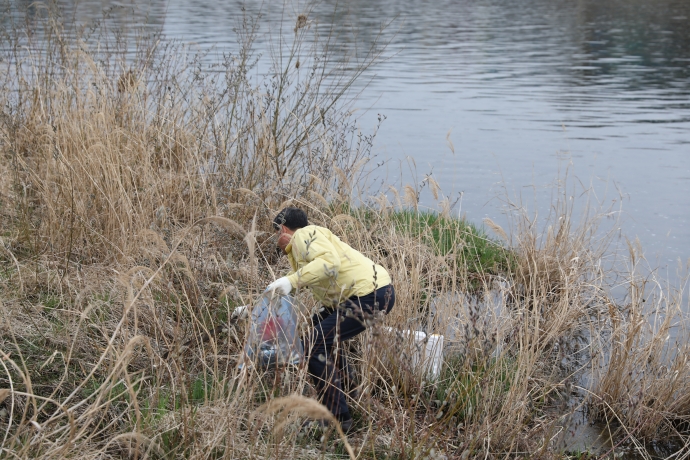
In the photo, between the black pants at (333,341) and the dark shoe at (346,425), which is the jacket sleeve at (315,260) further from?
the dark shoe at (346,425)

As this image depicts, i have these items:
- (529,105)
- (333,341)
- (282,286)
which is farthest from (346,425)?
(529,105)

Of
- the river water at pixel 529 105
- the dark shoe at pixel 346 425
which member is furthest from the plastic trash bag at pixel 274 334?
the river water at pixel 529 105

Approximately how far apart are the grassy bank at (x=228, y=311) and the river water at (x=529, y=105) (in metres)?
0.87

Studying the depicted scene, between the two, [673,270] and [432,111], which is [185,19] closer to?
[432,111]

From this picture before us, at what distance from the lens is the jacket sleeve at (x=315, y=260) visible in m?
3.67

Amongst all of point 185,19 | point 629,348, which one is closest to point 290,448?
point 629,348

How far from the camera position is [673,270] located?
711 cm

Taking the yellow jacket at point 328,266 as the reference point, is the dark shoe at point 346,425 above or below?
below

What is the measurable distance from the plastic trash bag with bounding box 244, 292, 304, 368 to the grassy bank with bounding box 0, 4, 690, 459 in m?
0.12

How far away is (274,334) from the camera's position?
3.35 meters

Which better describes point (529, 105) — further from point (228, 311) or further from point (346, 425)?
point (228, 311)

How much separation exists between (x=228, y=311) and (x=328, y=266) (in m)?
0.52

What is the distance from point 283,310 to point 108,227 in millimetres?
1817

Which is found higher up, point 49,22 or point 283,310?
point 49,22
